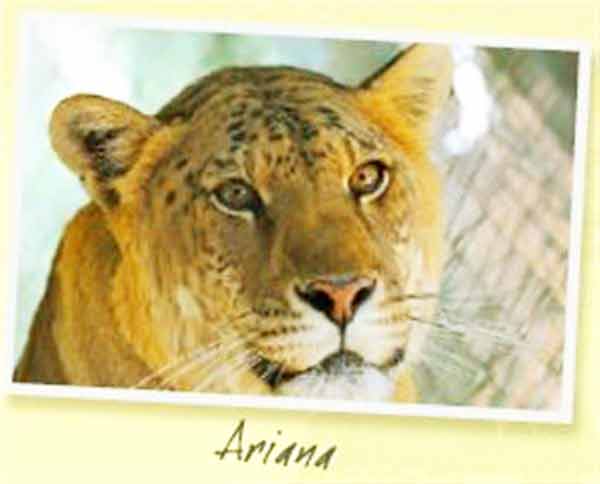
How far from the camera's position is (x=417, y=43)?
100 cm

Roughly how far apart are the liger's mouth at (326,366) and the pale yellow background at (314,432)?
0.03 meters

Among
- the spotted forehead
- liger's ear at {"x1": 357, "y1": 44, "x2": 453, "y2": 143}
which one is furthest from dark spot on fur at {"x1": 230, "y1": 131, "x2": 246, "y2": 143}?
liger's ear at {"x1": 357, "y1": 44, "x2": 453, "y2": 143}

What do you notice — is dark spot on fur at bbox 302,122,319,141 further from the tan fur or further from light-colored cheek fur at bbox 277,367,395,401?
light-colored cheek fur at bbox 277,367,395,401

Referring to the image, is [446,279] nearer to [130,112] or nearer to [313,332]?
[313,332]

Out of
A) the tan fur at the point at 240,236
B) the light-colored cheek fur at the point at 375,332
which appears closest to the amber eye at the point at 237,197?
the tan fur at the point at 240,236

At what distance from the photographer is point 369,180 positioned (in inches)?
38.9

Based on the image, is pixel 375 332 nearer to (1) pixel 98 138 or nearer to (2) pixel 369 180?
(2) pixel 369 180

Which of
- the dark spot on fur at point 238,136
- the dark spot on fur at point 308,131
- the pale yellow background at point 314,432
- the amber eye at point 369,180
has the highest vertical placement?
the dark spot on fur at point 308,131

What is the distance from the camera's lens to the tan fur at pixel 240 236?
38.3 inches

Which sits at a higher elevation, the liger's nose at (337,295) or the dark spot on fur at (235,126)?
the dark spot on fur at (235,126)

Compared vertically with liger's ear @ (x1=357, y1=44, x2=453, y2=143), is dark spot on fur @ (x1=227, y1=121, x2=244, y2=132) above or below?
below

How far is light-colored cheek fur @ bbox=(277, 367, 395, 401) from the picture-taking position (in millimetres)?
980

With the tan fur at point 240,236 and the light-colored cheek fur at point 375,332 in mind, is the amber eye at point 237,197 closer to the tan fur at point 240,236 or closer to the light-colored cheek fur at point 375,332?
the tan fur at point 240,236

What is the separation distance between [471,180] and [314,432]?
0.25m
